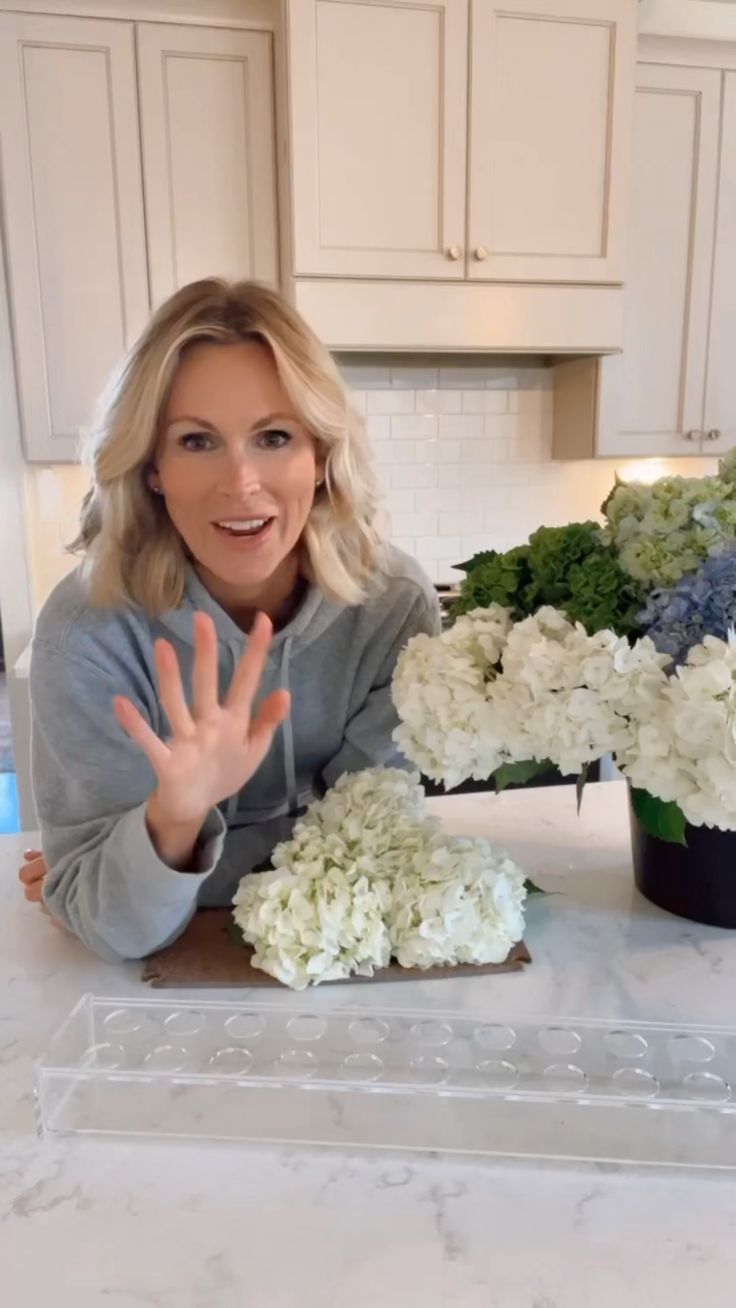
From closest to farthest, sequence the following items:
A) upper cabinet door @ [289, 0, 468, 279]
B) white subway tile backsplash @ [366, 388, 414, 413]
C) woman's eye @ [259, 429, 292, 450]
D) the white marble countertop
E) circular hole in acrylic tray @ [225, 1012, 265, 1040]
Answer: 1. the white marble countertop
2. circular hole in acrylic tray @ [225, 1012, 265, 1040]
3. woman's eye @ [259, 429, 292, 450]
4. upper cabinet door @ [289, 0, 468, 279]
5. white subway tile backsplash @ [366, 388, 414, 413]

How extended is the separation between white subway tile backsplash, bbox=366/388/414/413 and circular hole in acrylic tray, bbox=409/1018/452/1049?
2323 millimetres

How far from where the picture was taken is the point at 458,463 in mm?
2988

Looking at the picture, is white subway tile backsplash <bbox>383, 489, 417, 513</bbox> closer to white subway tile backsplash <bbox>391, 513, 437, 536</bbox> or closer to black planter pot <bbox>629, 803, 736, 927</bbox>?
white subway tile backsplash <bbox>391, 513, 437, 536</bbox>

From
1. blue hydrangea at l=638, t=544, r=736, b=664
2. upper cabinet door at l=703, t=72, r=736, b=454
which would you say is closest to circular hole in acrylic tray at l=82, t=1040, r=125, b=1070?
blue hydrangea at l=638, t=544, r=736, b=664

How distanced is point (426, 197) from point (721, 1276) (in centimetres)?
235

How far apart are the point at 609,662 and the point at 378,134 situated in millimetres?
1996

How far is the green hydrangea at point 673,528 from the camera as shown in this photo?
Answer: 0.81m

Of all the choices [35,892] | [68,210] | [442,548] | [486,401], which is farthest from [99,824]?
[486,401]

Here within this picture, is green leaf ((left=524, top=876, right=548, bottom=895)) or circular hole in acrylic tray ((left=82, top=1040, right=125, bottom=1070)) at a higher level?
circular hole in acrylic tray ((left=82, top=1040, right=125, bottom=1070))

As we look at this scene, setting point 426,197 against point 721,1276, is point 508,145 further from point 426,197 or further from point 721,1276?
point 721,1276

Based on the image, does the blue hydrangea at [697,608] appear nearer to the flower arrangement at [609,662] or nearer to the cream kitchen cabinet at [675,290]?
the flower arrangement at [609,662]

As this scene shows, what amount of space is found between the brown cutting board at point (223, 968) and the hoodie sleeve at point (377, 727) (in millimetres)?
329

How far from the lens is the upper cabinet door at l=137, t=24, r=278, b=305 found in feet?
7.67

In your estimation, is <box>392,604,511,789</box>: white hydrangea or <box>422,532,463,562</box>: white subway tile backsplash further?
<box>422,532,463,562</box>: white subway tile backsplash
